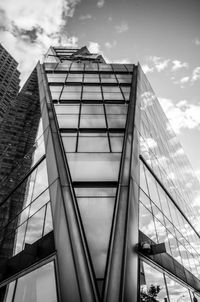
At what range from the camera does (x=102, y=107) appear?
15.0 metres

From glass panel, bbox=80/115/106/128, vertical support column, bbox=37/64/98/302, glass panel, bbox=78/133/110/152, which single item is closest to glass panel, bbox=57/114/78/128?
glass panel, bbox=80/115/106/128

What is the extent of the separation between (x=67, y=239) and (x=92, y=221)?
38.9 inches

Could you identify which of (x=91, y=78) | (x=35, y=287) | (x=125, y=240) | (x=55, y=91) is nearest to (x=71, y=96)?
(x=55, y=91)

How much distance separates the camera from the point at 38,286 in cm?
686

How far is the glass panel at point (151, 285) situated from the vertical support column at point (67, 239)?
188 cm

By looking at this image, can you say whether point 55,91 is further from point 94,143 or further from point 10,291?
point 10,291

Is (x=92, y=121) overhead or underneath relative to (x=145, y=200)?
overhead

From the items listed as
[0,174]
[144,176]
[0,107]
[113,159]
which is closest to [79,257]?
[113,159]

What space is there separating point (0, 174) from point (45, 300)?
2327 centimetres

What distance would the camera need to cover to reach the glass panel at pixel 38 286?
20.6 feet

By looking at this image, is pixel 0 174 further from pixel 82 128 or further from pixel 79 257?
pixel 79 257

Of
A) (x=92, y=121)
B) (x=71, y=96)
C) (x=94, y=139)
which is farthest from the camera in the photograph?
(x=71, y=96)

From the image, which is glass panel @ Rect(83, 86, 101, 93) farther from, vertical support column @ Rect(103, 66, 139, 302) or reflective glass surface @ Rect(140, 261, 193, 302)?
reflective glass surface @ Rect(140, 261, 193, 302)

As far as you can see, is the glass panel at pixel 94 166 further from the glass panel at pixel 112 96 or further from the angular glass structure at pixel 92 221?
the glass panel at pixel 112 96
